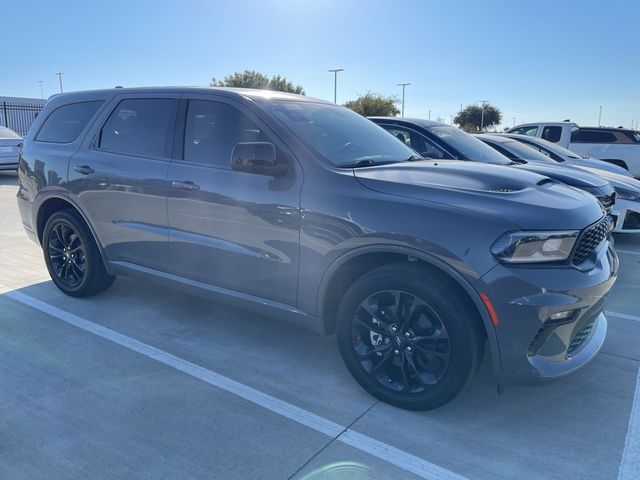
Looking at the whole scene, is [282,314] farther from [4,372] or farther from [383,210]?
[4,372]

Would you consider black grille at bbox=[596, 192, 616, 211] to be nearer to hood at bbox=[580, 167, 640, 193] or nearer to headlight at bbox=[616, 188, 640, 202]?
headlight at bbox=[616, 188, 640, 202]

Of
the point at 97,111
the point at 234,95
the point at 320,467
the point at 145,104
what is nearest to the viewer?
the point at 320,467

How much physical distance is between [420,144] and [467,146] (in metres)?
0.60

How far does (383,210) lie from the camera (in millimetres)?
2945

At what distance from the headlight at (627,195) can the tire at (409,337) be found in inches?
226

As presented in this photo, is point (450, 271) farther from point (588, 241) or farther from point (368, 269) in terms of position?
point (588, 241)

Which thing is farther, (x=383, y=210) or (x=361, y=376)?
(x=361, y=376)

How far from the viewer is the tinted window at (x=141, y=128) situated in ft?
13.3

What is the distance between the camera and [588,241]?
2928 mm

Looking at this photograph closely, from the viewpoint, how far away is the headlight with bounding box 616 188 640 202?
7273mm

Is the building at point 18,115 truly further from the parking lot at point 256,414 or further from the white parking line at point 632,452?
the white parking line at point 632,452

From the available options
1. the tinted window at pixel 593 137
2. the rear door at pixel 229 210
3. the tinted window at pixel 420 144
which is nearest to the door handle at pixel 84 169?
the rear door at pixel 229 210

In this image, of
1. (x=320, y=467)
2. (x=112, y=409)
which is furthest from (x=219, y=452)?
(x=112, y=409)

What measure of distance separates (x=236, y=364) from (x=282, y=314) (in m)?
0.53
